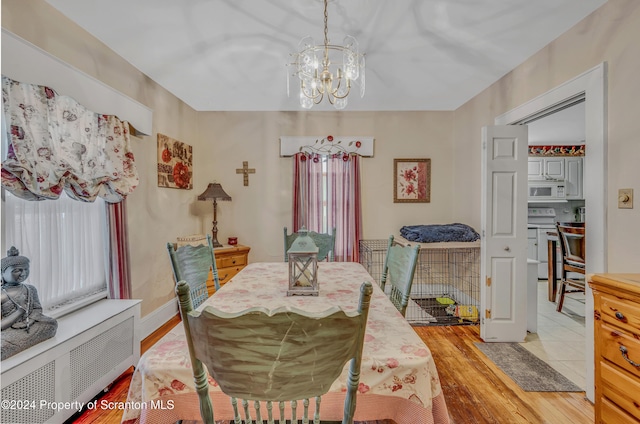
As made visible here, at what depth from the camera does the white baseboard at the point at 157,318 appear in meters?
2.79

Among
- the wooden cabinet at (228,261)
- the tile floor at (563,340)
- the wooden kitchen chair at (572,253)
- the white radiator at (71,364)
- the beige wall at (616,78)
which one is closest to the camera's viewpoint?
the white radiator at (71,364)

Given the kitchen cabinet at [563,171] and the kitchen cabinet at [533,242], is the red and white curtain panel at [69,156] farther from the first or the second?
the kitchen cabinet at [563,171]

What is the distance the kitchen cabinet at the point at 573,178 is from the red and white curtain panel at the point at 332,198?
4.03 metres

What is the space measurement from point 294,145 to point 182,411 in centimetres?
342

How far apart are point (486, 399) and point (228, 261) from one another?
112 inches

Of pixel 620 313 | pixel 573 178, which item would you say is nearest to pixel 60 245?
pixel 620 313

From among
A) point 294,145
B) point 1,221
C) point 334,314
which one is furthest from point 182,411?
point 294,145

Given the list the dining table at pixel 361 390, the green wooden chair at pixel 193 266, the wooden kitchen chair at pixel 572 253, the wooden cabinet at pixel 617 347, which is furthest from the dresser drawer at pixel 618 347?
the green wooden chair at pixel 193 266

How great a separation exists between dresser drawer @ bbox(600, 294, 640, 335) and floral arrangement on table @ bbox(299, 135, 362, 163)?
9.82 feet

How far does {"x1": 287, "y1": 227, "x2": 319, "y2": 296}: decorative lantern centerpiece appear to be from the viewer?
1517 mm

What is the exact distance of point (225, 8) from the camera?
1938 millimetres

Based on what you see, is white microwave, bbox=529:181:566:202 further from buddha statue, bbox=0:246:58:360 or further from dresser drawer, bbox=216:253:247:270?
buddha statue, bbox=0:246:58:360

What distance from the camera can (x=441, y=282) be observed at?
3953 mm

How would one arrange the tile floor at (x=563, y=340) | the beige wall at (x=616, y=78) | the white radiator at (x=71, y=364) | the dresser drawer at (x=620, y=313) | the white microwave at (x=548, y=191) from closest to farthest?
the dresser drawer at (x=620, y=313) → the white radiator at (x=71, y=364) → the beige wall at (x=616, y=78) → the tile floor at (x=563, y=340) → the white microwave at (x=548, y=191)
